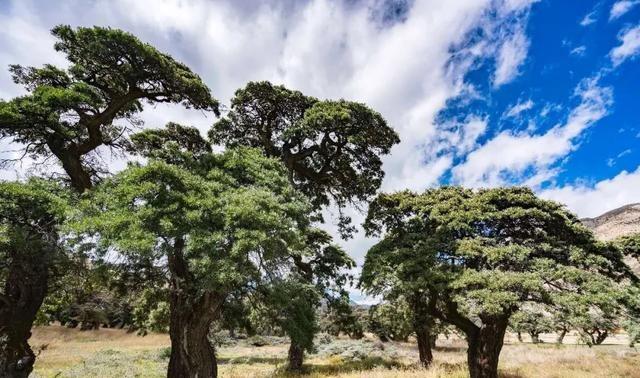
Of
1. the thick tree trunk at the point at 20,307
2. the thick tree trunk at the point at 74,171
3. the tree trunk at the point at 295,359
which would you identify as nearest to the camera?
the thick tree trunk at the point at 20,307

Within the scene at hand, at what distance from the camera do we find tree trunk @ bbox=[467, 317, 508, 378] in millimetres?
14852

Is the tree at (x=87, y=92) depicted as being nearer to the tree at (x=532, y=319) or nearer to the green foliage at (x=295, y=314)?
the green foliage at (x=295, y=314)

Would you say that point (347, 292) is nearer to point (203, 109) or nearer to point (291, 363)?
point (291, 363)

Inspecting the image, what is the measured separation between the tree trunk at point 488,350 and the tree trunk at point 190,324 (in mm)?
10380

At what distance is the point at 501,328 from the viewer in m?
15.2

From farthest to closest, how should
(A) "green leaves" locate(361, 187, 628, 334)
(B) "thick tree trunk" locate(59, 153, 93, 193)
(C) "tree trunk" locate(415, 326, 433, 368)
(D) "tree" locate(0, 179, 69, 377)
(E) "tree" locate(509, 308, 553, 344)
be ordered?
(C) "tree trunk" locate(415, 326, 433, 368), (B) "thick tree trunk" locate(59, 153, 93, 193), (A) "green leaves" locate(361, 187, 628, 334), (E) "tree" locate(509, 308, 553, 344), (D) "tree" locate(0, 179, 69, 377)

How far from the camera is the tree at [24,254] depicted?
10.7 metres

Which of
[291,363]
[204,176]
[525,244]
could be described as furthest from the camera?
[291,363]

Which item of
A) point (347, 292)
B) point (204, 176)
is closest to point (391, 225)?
point (347, 292)

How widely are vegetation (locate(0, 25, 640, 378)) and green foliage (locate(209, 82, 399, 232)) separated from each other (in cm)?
11

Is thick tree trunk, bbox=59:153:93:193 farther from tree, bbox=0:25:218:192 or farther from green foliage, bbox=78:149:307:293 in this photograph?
green foliage, bbox=78:149:307:293

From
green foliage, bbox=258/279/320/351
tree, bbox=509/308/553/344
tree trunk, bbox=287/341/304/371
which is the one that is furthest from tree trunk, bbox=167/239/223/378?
tree, bbox=509/308/553/344

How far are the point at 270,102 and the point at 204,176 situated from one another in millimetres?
7226

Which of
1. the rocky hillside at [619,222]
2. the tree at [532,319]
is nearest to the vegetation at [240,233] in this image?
the tree at [532,319]
